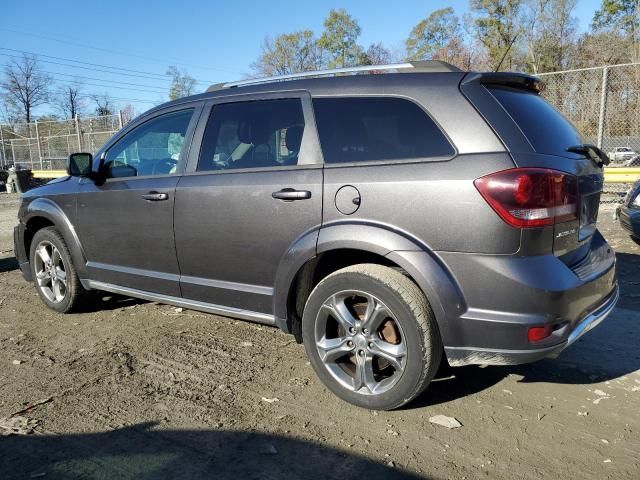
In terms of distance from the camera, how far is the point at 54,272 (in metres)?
4.91

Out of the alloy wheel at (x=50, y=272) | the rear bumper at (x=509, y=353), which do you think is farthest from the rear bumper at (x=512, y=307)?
the alloy wheel at (x=50, y=272)

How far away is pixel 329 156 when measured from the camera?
315 cm

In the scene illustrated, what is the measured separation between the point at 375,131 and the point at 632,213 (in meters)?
4.69

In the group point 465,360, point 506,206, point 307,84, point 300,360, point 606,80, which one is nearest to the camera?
point 506,206

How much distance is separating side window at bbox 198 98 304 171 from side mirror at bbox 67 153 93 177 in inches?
50.1

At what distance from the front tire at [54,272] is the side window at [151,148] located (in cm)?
98

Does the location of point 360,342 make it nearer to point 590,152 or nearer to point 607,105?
point 590,152

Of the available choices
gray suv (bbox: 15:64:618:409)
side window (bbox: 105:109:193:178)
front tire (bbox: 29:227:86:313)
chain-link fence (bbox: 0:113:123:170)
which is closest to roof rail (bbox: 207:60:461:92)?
gray suv (bbox: 15:64:618:409)

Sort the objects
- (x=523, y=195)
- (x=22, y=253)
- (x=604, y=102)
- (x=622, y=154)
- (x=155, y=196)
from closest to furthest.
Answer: (x=523, y=195), (x=155, y=196), (x=22, y=253), (x=604, y=102), (x=622, y=154)

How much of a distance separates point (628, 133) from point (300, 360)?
9.22 meters

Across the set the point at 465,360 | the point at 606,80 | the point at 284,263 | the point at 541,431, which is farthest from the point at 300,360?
the point at 606,80

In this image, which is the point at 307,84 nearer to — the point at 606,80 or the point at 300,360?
the point at 300,360

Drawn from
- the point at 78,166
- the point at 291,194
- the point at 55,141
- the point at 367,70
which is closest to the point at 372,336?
the point at 291,194

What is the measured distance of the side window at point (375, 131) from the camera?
2.86 metres
